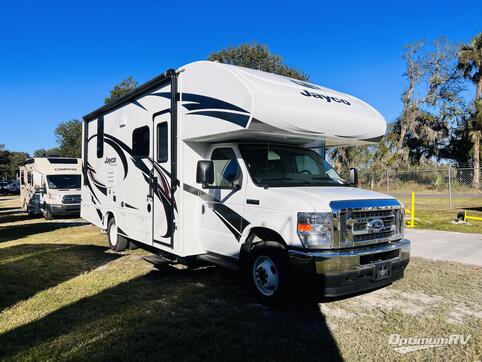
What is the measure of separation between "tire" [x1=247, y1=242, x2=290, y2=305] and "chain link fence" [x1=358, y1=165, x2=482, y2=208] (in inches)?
819

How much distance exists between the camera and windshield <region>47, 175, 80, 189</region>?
17500 millimetres

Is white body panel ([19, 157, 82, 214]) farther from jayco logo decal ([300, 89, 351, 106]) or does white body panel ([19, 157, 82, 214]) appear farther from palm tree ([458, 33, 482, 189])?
palm tree ([458, 33, 482, 189])

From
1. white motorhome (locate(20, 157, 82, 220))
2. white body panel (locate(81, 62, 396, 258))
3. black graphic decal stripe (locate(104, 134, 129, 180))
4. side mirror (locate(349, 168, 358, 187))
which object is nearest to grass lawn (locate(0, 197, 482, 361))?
white body panel (locate(81, 62, 396, 258))

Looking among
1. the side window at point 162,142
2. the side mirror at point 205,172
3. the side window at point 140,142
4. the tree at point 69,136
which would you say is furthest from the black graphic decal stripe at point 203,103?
the tree at point 69,136

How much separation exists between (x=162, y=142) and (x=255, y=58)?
888 inches

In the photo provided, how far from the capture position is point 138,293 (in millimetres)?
6078

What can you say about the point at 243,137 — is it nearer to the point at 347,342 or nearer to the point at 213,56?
the point at 347,342

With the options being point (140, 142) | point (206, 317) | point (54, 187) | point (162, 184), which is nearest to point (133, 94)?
point (140, 142)

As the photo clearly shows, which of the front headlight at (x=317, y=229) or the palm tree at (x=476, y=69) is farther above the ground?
the palm tree at (x=476, y=69)

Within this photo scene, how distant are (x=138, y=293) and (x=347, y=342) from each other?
309cm

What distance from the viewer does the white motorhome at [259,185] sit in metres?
5.00

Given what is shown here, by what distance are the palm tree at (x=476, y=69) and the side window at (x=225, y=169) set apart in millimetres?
30329

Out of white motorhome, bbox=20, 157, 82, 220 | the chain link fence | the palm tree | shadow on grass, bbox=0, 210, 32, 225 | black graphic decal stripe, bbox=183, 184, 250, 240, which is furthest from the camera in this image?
the palm tree

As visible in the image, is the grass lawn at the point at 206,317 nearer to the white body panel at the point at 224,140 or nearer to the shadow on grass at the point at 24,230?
the white body panel at the point at 224,140
